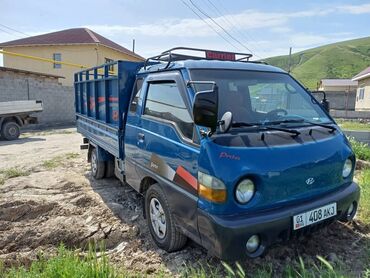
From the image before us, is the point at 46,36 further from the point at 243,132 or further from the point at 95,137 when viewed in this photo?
the point at 243,132

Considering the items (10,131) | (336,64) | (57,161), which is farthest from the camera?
(336,64)

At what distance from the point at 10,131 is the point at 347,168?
12.6 m

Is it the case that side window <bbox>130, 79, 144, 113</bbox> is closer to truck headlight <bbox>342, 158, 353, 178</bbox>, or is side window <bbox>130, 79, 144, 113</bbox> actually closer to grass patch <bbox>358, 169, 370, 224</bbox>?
truck headlight <bbox>342, 158, 353, 178</bbox>

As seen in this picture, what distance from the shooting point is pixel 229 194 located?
2.42 metres

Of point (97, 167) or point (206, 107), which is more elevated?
point (206, 107)

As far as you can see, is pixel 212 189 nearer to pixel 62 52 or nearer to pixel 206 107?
pixel 206 107

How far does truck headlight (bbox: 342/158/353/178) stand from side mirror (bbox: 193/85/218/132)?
1606 millimetres

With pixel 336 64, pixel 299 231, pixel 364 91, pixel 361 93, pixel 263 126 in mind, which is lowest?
pixel 299 231

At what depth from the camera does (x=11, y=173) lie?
6.52 meters

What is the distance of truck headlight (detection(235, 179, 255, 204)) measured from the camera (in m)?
2.46

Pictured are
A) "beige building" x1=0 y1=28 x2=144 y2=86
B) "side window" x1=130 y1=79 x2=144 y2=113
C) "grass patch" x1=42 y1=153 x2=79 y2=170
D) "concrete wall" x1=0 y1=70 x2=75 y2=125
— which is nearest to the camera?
"side window" x1=130 y1=79 x2=144 y2=113

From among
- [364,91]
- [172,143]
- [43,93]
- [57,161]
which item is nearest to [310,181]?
[172,143]

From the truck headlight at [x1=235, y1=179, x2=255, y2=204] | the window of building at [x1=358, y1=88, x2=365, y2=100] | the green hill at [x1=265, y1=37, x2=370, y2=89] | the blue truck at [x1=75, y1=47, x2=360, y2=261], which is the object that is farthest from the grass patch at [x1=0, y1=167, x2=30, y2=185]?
the green hill at [x1=265, y1=37, x2=370, y2=89]

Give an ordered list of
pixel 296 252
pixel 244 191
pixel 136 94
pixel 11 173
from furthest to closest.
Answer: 1. pixel 11 173
2. pixel 136 94
3. pixel 296 252
4. pixel 244 191
